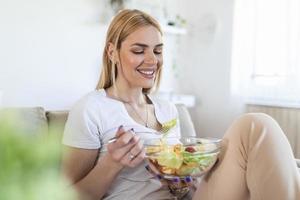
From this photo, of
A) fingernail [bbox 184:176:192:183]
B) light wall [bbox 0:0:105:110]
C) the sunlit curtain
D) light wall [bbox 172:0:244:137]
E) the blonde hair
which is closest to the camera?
fingernail [bbox 184:176:192:183]

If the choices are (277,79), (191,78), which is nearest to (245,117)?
(277,79)

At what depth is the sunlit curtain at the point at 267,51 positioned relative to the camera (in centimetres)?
255

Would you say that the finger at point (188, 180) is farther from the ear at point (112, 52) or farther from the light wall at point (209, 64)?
the light wall at point (209, 64)

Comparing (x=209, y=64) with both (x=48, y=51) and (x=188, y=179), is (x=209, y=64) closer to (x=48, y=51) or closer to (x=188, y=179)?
(x=48, y=51)

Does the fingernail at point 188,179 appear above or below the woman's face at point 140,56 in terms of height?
below

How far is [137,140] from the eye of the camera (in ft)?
3.30

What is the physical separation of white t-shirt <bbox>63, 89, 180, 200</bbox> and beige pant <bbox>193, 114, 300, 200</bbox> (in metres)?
0.20

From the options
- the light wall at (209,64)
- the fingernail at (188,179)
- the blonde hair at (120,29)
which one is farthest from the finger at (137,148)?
the light wall at (209,64)

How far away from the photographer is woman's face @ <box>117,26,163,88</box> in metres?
1.34

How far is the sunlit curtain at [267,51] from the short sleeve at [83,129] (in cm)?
174

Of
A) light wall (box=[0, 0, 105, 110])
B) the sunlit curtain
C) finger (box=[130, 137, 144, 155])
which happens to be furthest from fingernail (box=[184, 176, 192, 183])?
the sunlit curtain

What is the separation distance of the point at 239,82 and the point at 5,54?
1.68 meters

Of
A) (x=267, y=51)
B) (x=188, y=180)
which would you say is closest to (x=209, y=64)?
(x=267, y=51)

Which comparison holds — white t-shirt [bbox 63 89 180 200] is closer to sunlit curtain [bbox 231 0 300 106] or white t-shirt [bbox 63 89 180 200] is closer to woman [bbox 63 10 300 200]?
woman [bbox 63 10 300 200]
